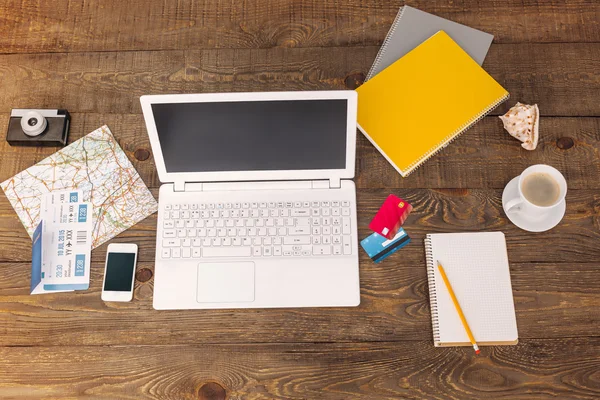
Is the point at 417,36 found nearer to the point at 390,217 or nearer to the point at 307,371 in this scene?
the point at 390,217

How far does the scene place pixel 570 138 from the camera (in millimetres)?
1229

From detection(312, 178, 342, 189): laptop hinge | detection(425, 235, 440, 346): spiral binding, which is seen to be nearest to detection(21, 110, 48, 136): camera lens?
detection(312, 178, 342, 189): laptop hinge

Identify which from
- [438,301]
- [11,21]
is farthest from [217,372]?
[11,21]

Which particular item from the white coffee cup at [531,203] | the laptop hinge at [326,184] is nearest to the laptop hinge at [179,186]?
the laptop hinge at [326,184]

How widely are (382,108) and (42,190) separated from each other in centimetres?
81

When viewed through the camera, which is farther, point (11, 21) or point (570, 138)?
point (11, 21)

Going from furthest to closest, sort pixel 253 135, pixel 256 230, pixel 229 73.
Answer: pixel 229 73
pixel 256 230
pixel 253 135

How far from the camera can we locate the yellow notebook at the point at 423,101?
3.99 feet

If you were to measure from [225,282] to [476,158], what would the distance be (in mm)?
639

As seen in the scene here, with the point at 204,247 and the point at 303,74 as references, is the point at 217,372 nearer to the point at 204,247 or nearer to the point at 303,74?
the point at 204,247

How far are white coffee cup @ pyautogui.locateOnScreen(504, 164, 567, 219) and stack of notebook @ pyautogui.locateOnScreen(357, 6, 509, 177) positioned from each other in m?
0.19

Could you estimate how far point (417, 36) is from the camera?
131 centimetres

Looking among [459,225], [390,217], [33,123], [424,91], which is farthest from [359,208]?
[33,123]

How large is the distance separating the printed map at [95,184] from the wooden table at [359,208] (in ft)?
0.08
